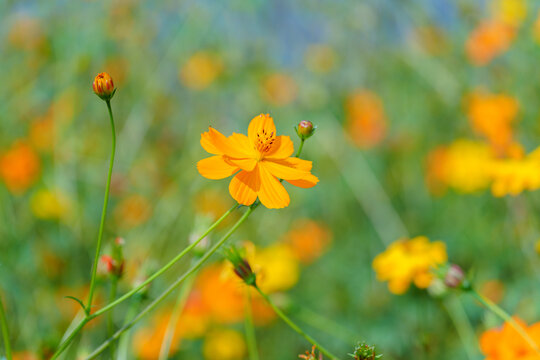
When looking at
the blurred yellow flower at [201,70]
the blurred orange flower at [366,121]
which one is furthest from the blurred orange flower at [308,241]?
the blurred yellow flower at [201,70]

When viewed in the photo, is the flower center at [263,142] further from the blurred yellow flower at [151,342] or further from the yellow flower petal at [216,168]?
the blurred yellow flower at [151,342]

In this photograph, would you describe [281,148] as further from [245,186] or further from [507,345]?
[507,345]

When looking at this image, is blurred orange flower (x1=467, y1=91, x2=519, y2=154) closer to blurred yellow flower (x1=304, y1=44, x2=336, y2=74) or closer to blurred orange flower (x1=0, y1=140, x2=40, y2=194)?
blurred yellow flower (x1=304, y1=44, x2=336, y2=74)

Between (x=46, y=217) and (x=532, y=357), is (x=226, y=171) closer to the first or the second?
(x=532, y=357)

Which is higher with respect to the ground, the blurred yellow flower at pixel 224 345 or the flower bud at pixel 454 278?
the blurred yellow flower at pixel 224 345

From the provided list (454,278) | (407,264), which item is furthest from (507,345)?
(407,264)

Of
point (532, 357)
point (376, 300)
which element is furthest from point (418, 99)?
point (532, 357)

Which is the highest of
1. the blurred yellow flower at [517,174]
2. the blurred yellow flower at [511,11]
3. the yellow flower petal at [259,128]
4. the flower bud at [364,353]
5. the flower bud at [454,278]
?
the blurred yellow flower at [511,11]
